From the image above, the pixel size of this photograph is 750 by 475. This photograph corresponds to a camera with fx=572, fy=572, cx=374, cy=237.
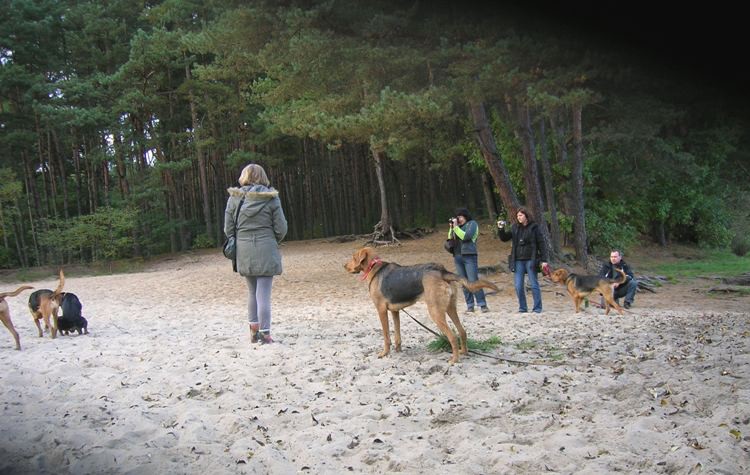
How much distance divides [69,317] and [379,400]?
618cm

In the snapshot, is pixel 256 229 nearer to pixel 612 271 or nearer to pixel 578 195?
pixel 612 271

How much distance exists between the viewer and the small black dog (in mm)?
8758

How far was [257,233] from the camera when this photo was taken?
279 inches

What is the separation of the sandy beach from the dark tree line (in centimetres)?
161

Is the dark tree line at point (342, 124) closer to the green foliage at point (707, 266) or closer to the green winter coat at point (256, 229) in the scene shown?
the green foliage at point (707, 266)

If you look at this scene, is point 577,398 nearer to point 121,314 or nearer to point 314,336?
point 314,336

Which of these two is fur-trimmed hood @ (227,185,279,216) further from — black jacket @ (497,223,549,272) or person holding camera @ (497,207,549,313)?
black jacket @ (497,223,549,272)

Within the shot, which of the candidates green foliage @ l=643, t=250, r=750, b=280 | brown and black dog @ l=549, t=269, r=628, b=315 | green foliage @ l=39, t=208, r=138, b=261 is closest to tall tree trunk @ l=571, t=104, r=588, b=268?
green foliage @ l=643, t=250, r=750, b=280

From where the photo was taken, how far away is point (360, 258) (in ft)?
21.5

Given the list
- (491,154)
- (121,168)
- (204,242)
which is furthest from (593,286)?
(204,242)

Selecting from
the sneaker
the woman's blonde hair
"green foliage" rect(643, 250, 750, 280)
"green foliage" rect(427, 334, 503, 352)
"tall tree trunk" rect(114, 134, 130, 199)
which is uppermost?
"tall tree trunk" rect(114, 134, 130, 199)

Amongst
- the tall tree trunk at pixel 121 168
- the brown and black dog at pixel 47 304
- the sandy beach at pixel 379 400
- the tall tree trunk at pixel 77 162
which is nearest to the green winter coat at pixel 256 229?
the sandy beach at pixel 379 400

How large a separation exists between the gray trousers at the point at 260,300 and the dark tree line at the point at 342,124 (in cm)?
320

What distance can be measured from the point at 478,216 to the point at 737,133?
119 feet
